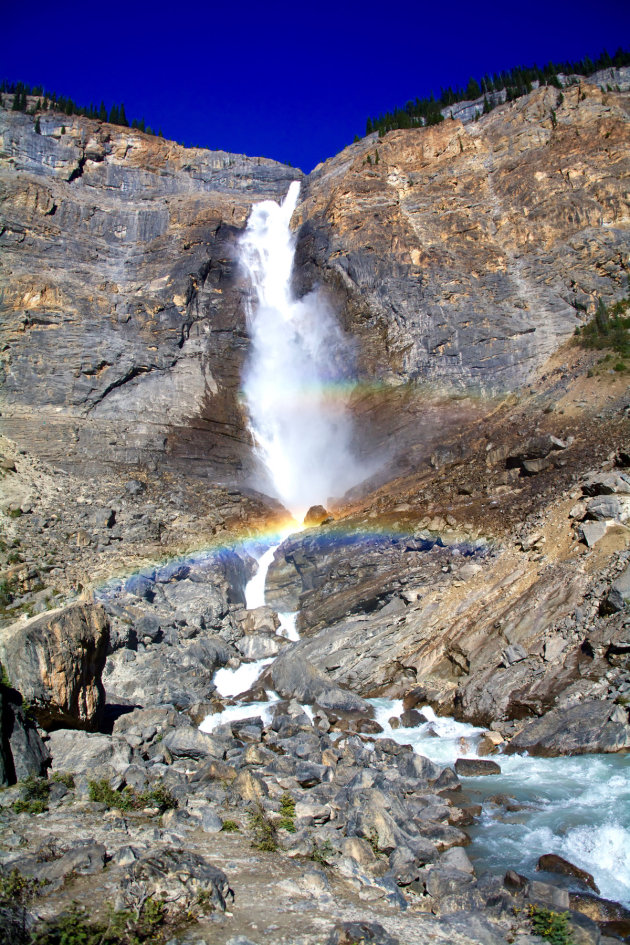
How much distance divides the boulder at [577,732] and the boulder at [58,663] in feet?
31.8

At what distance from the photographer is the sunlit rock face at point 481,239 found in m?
36.0

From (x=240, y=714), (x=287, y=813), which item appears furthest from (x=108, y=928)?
(x=240, y=714)

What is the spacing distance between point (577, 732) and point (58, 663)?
36.8ft

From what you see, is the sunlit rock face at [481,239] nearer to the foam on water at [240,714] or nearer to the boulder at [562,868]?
the foam on water at [240,714]

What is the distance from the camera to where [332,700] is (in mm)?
17672

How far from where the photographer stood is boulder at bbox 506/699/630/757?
12.5m

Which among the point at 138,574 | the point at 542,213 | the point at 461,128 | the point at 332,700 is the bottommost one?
the point at 332,700

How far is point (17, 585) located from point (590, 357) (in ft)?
97.2

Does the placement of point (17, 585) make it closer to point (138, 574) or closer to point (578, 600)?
point (138, 574)

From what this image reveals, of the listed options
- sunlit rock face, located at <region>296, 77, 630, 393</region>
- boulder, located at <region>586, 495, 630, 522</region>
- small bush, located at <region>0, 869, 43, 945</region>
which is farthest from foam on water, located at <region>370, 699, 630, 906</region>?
sunlit rock face, located at <region>296, 77, 630, 393</region>

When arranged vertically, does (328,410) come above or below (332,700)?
above

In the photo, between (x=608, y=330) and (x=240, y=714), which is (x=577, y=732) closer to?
(x=240, y=714)

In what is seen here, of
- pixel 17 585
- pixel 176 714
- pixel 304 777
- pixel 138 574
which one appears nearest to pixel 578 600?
pixel 304 777

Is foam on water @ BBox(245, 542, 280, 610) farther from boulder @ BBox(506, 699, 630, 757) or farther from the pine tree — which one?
the pine tree
